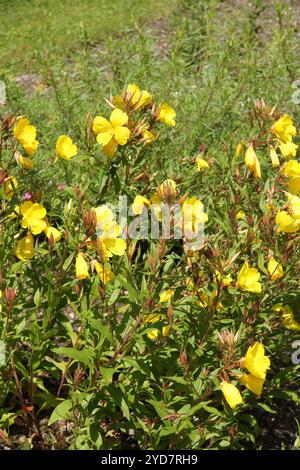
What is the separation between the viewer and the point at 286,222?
2000mm

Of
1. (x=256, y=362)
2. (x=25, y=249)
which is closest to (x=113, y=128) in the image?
(x=25, y=249)

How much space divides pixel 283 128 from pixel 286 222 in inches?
16.5

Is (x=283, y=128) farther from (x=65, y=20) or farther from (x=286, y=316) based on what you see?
(x=65, y=20)

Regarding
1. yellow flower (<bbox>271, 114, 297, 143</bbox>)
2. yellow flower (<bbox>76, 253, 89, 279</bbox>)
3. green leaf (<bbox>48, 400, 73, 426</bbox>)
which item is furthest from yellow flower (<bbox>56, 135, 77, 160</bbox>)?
green leaf (<bbox>48, 400, 73, 426</bbox>)

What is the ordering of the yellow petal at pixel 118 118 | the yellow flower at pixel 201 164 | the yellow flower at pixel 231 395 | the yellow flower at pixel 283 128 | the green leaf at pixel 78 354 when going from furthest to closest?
the yellow flower at pixel 201 164 < the yellow flower at pixel 283 128 < the yellow petal at pixel 118 118 < the green leaf at pixel 78 354 < the yellow flower at pixel 231 395

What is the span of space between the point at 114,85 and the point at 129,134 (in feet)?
5.97

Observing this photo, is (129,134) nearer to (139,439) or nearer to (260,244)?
(260,244)

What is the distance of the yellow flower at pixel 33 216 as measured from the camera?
6.75ft

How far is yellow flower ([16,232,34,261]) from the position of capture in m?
2.13

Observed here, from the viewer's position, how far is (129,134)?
2010mm

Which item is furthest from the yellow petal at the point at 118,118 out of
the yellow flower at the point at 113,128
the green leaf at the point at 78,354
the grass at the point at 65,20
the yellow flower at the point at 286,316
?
the grass at the point at 65,20

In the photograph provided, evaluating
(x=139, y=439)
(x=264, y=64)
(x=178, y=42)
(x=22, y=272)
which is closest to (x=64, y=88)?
(x=178, y=42)

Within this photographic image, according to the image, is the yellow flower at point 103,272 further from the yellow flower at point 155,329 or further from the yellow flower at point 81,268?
the yellow flower at point 155,329

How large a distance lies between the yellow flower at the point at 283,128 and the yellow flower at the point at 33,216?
2.88 feet
